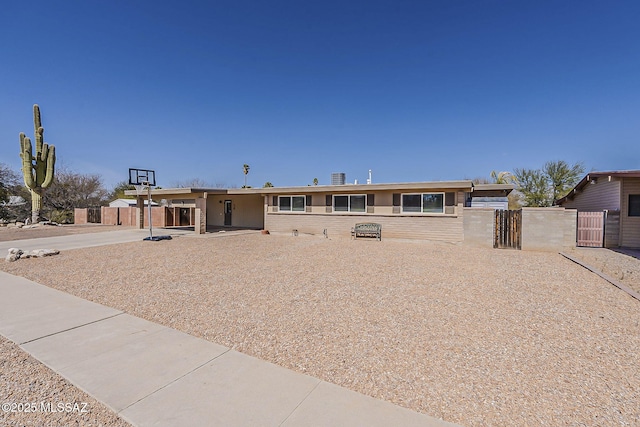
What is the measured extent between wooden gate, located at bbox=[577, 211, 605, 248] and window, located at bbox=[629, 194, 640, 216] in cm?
94

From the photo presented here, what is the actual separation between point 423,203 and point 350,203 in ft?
12.4

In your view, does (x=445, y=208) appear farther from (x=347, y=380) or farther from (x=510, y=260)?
(x=347, y=380)

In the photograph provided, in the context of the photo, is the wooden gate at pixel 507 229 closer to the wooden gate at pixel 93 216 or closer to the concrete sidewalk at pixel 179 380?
the concrete sidewalk at pixel 179 380

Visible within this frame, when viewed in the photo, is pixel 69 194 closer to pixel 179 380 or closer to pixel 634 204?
pixel 179 380

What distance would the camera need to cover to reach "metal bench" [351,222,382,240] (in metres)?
14.4

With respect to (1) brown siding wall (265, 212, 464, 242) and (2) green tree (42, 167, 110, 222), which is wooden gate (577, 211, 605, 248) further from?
(2) green tree (42, 167, 110, 222)

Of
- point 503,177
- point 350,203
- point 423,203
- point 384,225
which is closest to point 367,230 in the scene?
point 384,225

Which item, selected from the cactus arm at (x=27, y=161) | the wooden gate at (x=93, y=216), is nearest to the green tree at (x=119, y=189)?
the wooden gate at (x=93, y=216)

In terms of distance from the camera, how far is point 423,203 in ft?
45.1

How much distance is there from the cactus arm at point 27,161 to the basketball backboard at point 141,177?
12274 millimetres

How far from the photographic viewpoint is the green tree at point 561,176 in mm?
26688

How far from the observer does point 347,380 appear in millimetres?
2967

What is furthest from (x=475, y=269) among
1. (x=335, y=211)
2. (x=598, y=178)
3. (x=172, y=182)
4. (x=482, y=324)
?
(x=172, y=182)

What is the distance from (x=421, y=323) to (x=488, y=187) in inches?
436
